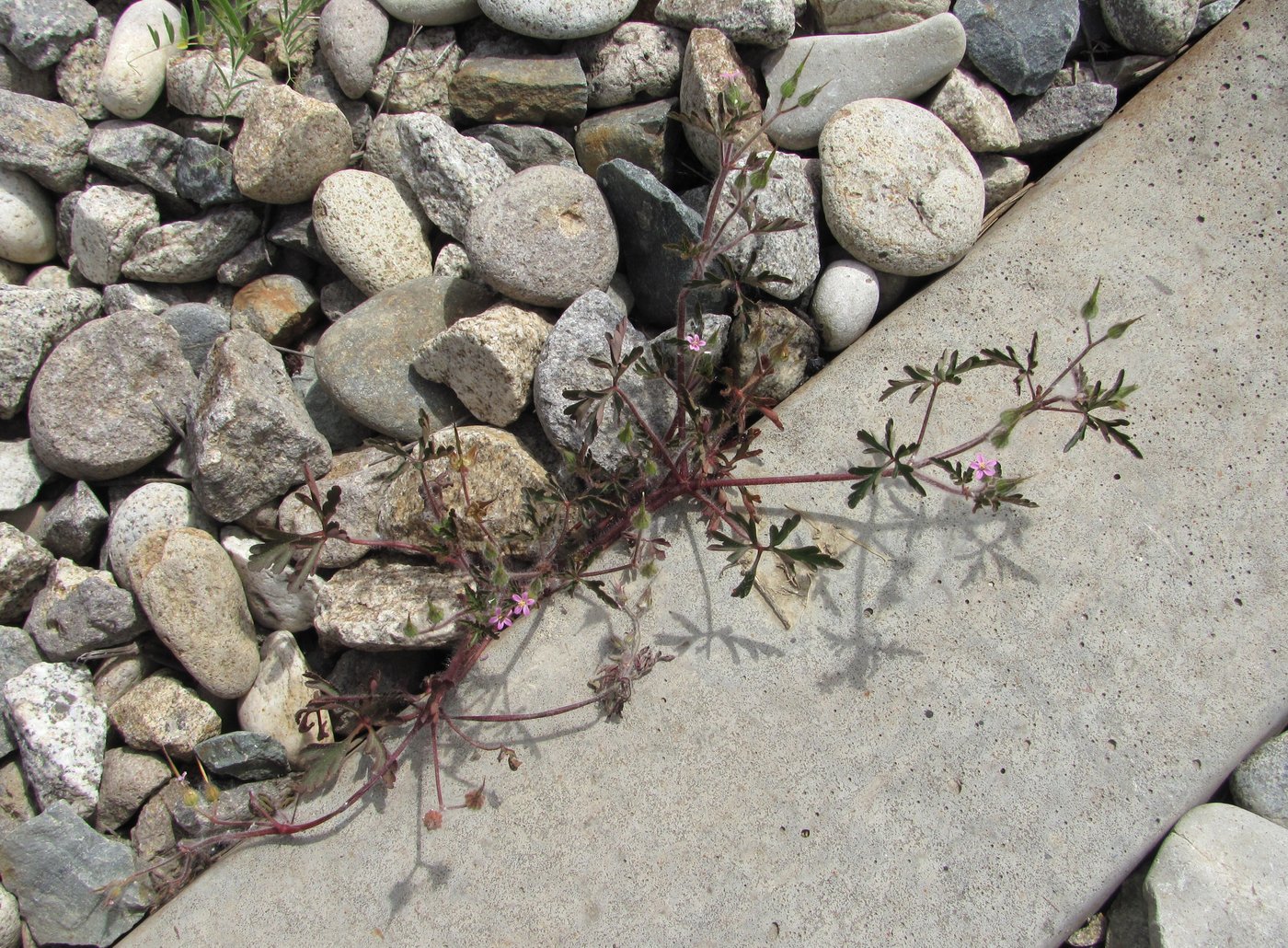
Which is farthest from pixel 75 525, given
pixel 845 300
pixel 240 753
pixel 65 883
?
pixel 845 300

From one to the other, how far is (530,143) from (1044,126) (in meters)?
1.77

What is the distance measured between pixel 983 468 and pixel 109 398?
274 cm

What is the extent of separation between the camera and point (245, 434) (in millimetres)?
2729


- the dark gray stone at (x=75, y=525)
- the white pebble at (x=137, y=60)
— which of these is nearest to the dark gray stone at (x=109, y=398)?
the dark gray stone at (x=75, y=525)

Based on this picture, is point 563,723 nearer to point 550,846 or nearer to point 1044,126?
point 550,846

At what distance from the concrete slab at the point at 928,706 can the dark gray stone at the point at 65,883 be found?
0.12 meters

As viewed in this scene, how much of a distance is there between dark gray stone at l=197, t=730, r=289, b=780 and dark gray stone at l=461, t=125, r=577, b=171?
81.9 inches

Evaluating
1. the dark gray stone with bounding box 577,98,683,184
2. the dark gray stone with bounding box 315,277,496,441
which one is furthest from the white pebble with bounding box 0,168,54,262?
the dark gray stone with bounding box 577,98,683,184

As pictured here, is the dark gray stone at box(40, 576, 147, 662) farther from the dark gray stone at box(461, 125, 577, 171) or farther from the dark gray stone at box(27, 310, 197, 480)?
the dark gray stone at box(461, 125, 577, 171)

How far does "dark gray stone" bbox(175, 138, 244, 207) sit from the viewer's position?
3.21 m

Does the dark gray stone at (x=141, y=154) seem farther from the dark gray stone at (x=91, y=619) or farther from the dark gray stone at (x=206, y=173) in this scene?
the dark gray stone at (x=91, y=619)

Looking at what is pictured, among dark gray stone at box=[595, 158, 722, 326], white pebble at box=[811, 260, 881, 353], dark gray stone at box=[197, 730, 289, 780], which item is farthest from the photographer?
white pebble at box=[811, 260, 881, 353]

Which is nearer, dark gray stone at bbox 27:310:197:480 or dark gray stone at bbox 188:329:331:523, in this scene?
dark gray stone at bbox 188:329:331:523

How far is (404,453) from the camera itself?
8.13 ft
